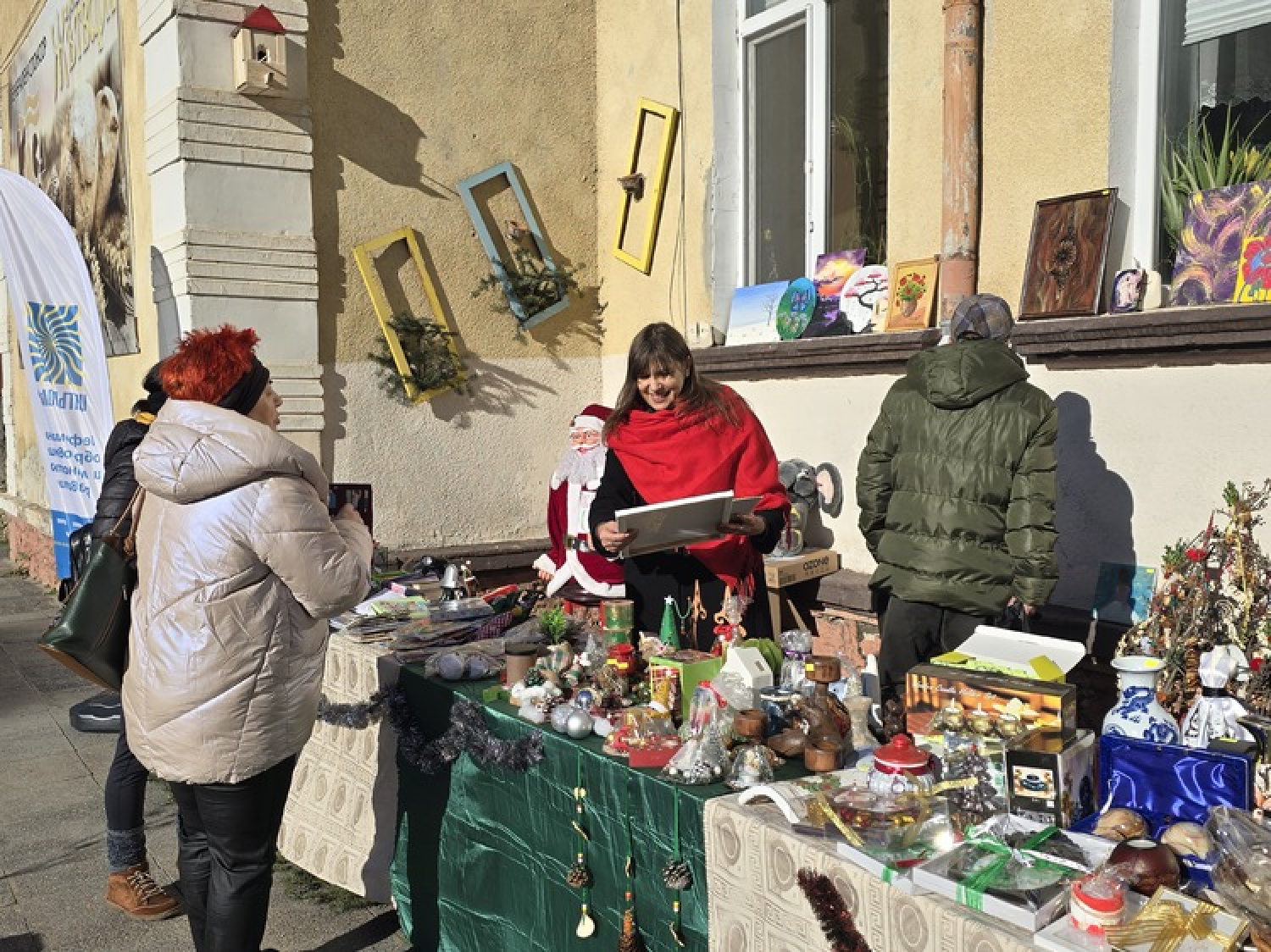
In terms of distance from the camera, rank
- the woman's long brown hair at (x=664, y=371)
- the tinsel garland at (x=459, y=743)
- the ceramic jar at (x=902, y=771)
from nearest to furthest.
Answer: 1. the ceramic jar at (x=902, y=771)
2. the tinsel garland at (x=459, y=743)
3. the woman's long brown hair at (x=664, y=371)

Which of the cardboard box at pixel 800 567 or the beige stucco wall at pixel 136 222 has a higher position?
the beige stucco wall at pixel 136 222

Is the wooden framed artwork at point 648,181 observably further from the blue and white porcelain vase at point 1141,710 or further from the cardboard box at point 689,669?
the blue and white porcelain vase at point 1141,710

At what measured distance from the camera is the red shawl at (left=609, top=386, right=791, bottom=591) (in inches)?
144

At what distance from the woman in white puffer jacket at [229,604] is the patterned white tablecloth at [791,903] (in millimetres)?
1118

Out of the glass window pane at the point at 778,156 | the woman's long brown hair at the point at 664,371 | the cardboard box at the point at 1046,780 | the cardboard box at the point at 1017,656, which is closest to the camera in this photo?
the cardboard box at the point at 1046,780

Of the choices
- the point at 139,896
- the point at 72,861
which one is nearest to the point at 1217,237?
the point at 139,896

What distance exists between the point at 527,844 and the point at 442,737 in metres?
0.44

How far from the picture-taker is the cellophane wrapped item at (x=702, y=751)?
232cm

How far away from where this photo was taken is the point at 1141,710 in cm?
204

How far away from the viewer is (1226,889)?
1608 millimetres

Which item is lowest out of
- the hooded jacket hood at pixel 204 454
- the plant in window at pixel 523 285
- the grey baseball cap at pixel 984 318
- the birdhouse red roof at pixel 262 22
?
the hooded jacket hood at pixel 204 454

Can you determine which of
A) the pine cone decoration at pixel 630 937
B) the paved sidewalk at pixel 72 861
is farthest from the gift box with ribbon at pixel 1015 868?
the paved sidewalk at pixel 72 861

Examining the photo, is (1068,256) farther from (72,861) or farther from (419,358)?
(72,861)

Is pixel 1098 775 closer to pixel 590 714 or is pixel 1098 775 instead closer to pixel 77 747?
pixel 590 714
